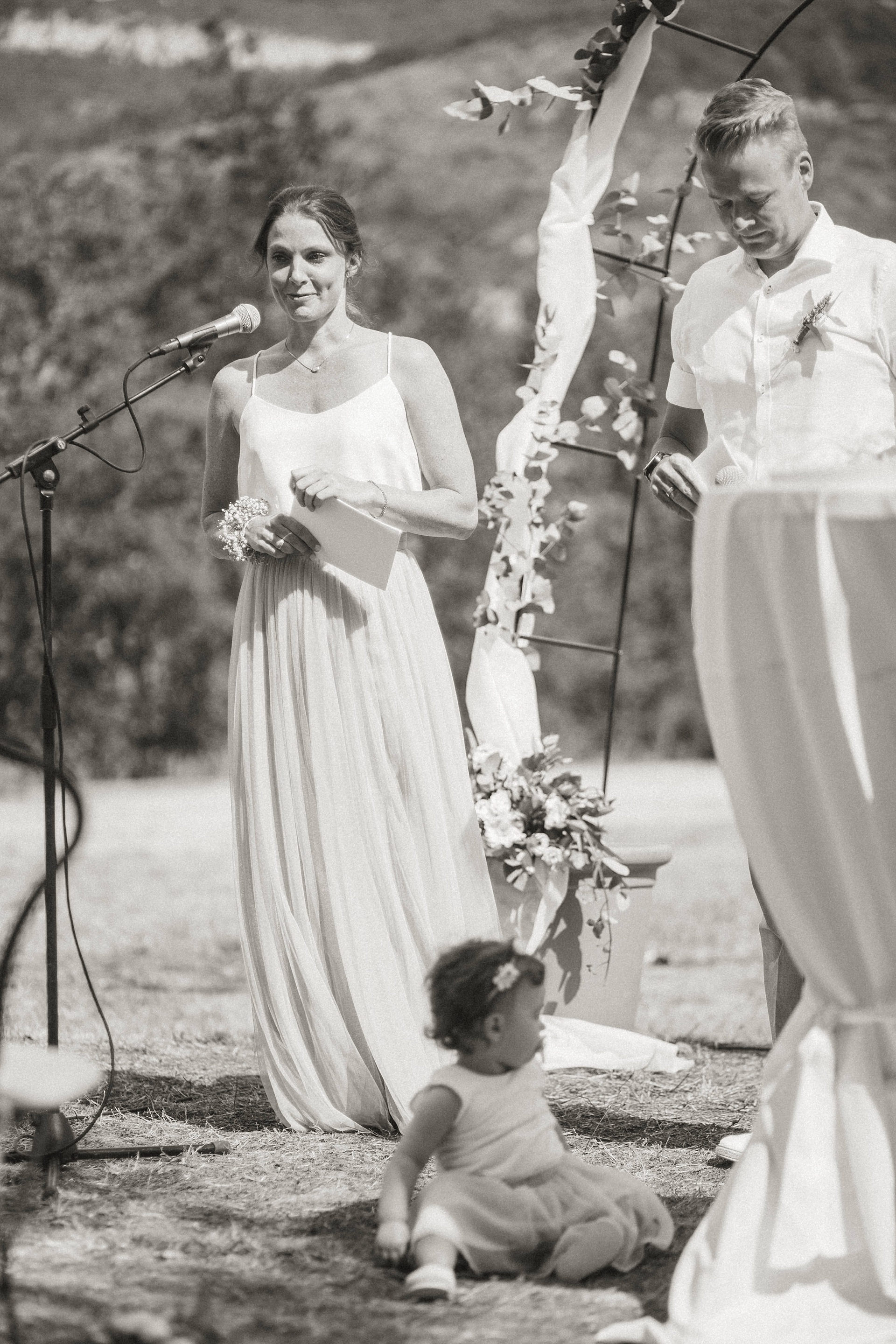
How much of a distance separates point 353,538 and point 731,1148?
150cm

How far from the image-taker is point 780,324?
316 centimetres

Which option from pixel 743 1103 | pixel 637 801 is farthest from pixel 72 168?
pixel 743 1103

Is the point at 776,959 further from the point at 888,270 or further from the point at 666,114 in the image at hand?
the point at 666,114

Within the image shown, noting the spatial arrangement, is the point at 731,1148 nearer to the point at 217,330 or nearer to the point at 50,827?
the point at 50,827

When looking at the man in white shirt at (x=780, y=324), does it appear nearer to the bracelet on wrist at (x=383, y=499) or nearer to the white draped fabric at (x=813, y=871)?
the bracelet on wrist at (x=383, y=499)

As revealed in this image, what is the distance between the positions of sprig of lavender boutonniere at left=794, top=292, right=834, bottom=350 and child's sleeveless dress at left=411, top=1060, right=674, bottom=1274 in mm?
1474

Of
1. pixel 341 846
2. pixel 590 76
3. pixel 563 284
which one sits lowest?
pixel 341 846

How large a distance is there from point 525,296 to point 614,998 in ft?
42.6

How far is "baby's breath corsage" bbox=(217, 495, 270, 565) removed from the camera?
3.65 m

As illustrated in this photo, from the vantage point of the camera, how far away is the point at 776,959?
3.34 m

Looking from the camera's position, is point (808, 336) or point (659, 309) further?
point (659, 309)

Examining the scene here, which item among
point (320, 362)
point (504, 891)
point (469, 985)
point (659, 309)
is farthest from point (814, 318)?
point (659, 309)

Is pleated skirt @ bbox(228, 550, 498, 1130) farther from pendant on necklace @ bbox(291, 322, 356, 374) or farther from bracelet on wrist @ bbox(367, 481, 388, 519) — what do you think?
pendant on necklace @ bbox(291, 322, 356, 374)

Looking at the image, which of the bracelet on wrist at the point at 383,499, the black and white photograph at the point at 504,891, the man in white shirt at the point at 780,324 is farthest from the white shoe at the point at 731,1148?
the bracelet on wrist at the point at 383,499
